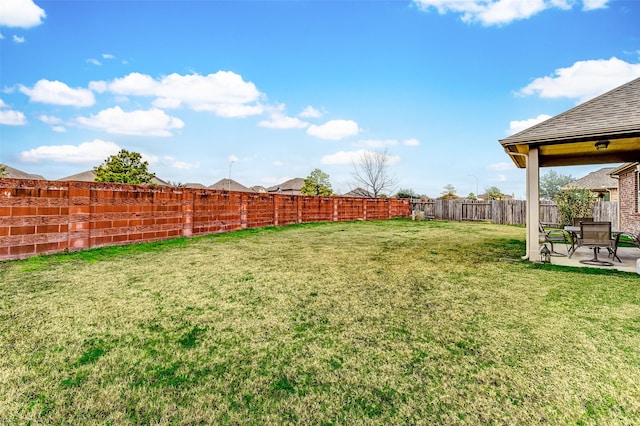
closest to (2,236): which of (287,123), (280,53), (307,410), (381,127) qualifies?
(307,410)

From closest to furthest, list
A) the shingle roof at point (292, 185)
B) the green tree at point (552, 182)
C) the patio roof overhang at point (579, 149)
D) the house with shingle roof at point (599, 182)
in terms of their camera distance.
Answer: the patio roof overhang at point (579, 149), the house with shingle roof at point (599, 182), the green tree at point (552, 182), the shingle roof at point (292, 185)

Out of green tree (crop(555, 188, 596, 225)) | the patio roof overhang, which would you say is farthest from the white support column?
green tree (crop(555, 188, 596, 225))

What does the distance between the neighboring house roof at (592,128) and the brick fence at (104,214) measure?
883cm

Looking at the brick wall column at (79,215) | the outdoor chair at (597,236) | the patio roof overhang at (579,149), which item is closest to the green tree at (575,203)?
the patio roof overhang at (579,149)

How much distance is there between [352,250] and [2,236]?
7.19 m

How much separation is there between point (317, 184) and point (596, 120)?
4259 cm

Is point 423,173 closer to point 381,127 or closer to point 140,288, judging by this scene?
point 381,127

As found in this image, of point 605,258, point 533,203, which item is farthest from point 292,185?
point 605,258

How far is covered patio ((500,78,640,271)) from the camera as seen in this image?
17.2ft

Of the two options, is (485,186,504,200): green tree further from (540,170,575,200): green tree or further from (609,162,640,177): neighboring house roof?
(609,162,640,177): neighboring house roof

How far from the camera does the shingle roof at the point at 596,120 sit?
16.9ft

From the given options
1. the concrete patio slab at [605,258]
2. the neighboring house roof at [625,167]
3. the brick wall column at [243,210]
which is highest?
the neighboring house roof at [625,167]

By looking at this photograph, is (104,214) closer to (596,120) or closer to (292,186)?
(596,120)

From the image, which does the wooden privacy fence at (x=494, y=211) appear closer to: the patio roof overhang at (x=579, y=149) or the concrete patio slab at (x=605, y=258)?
the patio roof overhang at (x=579, y=149)
